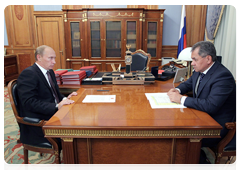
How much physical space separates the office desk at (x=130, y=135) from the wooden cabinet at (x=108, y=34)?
346 centimetres

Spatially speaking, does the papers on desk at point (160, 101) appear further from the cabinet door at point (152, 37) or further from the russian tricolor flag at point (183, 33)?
the russian tricolor flag at point (183, 33)

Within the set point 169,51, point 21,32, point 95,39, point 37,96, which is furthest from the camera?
point 21,32

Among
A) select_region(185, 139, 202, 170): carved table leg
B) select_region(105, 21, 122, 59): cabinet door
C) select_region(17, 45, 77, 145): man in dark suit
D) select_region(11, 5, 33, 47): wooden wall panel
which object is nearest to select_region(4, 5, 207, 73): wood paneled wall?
select_region(11, 5, 33, 47): wooden wall panel

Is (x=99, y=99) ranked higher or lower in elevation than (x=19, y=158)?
higher

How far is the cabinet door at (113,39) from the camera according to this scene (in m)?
4.46

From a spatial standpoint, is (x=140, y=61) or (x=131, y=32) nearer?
(x=140, y=61)

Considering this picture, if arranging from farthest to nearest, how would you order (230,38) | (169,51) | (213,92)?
1. (169,51)
2. (230,38)
3. (213,92)

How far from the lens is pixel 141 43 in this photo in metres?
4.53

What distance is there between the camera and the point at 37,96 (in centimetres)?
153

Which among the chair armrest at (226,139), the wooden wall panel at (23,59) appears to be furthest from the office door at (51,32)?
the chair armrest at (226,139)

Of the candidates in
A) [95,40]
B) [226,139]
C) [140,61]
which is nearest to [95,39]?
[95,40]

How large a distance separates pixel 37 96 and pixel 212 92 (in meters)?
1.39

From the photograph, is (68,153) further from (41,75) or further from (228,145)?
(228,145)

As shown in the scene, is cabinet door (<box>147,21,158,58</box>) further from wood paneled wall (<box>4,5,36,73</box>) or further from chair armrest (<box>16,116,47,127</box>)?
chair armrest (<box>16,116,47,127</box>)
